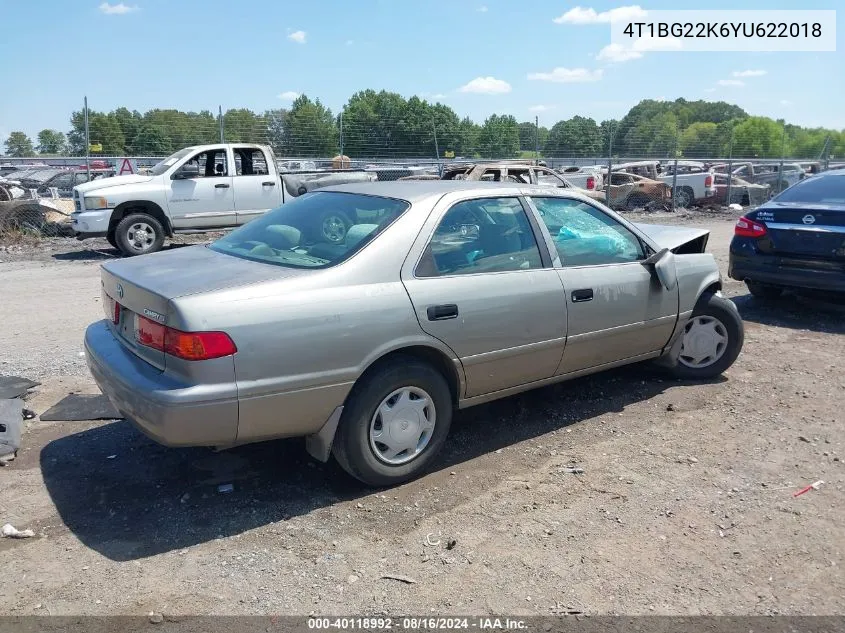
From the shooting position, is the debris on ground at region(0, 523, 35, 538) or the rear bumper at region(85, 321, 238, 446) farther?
the debris on ground at region(0, 523, 35, 538)

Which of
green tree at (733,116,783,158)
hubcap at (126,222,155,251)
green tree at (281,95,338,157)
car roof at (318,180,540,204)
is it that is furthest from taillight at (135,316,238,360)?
green tree at (733,116,783,158)

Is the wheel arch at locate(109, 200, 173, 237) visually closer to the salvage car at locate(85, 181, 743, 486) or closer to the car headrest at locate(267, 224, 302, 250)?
the salvage car at locate(85, 181, 743, 486)

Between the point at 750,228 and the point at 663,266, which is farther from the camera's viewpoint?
the point at 750,228

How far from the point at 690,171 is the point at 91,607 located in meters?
26.5

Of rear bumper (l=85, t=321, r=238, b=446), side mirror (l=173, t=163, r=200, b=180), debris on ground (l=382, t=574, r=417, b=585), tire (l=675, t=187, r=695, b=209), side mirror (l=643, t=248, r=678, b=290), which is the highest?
side mirror (l=173, t=163, r=200, b=180)

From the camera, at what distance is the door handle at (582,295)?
176 inches

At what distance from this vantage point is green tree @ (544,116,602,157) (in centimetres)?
2827

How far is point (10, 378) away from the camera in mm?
5375

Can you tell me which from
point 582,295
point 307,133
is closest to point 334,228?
point 582,295

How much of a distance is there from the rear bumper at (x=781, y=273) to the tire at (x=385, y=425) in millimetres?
5148

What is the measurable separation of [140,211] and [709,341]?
991 cm

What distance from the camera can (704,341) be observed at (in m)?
5.62

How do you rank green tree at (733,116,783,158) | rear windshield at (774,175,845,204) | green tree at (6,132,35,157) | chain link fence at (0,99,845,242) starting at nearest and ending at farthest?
rear windshield at (774,175,845,204)
chain link fence at (0,99,845,242)
green tree at (6,132,35,157)
green tree at (733,116,783,158)

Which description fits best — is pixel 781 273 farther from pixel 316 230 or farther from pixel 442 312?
pixel 316 230
